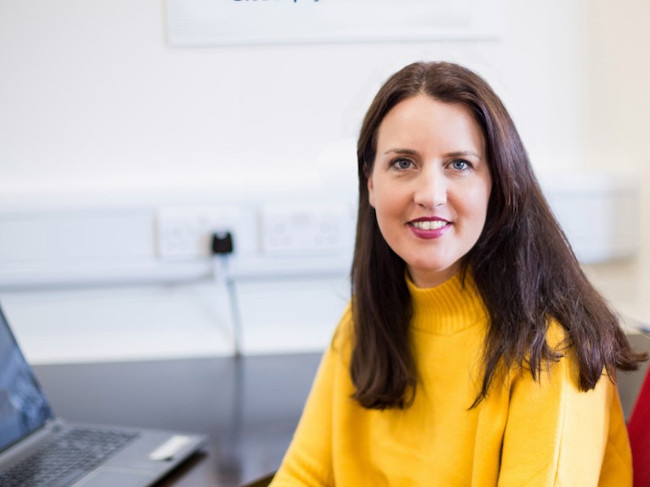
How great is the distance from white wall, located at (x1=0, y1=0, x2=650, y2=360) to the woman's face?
0.52 meters

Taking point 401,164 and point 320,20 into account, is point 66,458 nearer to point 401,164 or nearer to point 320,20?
point 401,164

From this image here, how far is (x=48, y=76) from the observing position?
4.72ft

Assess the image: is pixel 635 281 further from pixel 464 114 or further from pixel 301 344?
pixel 464 114

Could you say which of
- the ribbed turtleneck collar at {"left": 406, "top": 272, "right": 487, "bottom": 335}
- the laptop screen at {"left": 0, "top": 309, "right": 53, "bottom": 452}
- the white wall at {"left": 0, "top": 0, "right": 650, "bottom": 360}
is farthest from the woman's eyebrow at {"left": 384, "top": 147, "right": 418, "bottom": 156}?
the laptop screen at {"left": 0, "top": 309, "right": 53, "bottom": 452}

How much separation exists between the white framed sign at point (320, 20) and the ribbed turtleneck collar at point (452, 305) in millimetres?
615

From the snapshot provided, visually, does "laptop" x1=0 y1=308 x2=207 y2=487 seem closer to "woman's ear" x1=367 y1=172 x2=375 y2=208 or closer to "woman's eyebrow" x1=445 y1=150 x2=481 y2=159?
"woman's ear" x1=367 y1=172 x2=375 y2=208

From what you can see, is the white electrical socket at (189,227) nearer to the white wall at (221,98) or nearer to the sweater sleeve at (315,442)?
the white wall at (221,98)

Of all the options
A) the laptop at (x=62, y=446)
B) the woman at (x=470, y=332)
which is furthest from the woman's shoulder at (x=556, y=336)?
the laptop at (x=62, y=446)

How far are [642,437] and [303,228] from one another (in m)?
0.70

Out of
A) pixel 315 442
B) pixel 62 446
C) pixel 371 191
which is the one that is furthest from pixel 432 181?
pixel 62 446

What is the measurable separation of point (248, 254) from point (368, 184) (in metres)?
0.47

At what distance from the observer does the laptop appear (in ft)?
3.27

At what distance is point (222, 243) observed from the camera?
1.41 meters

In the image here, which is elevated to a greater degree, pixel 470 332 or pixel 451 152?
pixel 451 152
